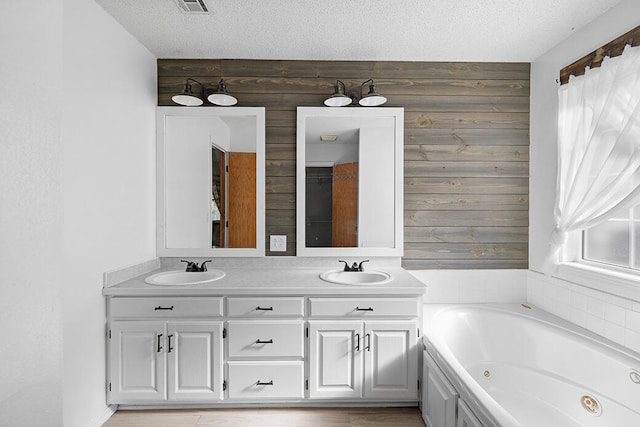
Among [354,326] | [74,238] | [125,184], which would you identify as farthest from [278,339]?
[125,184]

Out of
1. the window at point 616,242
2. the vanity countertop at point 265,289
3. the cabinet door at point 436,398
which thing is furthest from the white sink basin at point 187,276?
the window at point 616,242

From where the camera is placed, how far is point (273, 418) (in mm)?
2055

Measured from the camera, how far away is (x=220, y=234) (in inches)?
101

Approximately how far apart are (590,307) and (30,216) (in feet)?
8.39

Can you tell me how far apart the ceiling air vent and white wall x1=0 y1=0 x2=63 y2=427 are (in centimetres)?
151

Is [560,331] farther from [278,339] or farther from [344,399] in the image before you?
[278,339]

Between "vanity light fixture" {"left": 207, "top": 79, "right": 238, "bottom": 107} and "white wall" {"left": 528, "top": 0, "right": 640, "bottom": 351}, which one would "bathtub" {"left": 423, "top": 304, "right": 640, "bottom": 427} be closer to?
"white wall" {"left": 528, "top": 0, "right": 640, "bottom": 351}

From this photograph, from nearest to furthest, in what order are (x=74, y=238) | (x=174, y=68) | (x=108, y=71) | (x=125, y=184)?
(x=74, y=238) < (x=108, y=71) < (x=125, y=184) < (x=174, y=68)

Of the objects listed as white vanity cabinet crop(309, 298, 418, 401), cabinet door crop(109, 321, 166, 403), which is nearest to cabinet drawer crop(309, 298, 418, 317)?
white vanity cabinet crop(309, 298, 418, 401)

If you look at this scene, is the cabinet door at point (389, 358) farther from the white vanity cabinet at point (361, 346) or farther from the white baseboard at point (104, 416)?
the white baseboard at point (104, 416)

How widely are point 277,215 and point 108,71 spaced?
1.36 meters

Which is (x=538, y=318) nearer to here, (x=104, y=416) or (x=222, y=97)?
(x=222, y=97)

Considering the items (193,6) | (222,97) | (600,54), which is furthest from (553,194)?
(193,6)

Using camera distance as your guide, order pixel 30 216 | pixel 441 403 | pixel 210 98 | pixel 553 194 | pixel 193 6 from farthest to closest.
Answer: pixel 210 98, pixel 553 194, pixel 193 6, pixel 441 403, pixel 30 216
